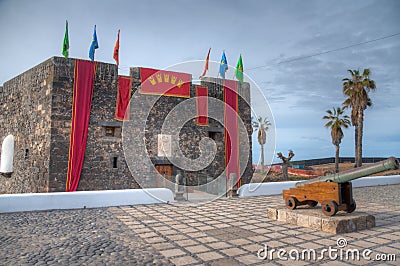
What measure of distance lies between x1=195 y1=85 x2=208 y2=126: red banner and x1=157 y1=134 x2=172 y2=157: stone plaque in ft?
4.67

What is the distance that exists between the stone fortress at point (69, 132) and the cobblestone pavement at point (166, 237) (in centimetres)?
373

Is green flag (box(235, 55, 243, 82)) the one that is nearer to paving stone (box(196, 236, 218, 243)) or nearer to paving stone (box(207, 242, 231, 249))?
paving stone (box(196, 236, 218, 243))

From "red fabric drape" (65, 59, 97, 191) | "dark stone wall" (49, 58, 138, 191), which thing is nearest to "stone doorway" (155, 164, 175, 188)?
"dark stone wall" (49, 58, 138, 191)

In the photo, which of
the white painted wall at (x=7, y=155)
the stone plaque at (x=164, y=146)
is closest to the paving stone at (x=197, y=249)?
the stone plaque at (x=164, y=146)

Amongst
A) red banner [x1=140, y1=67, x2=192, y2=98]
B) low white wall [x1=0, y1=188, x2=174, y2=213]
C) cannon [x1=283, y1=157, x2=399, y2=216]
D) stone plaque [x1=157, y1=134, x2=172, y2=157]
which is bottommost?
low white wall [x1=0, y1=188, x2=174, y2=213]

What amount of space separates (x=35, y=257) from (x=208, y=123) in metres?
9.15

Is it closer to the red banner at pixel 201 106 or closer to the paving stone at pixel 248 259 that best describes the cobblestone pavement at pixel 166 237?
the paving stone at pixel 248 259

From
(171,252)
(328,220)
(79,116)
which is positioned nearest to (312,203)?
(328,220)

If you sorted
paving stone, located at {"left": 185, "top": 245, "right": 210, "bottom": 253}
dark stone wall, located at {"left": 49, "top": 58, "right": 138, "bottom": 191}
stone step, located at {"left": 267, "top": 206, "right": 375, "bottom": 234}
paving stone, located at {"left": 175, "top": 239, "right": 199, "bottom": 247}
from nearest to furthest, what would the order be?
paving stone, located at {"left": 185, "top": 245, "right": 210, "bottom": 253} → paving stone, located at {"left": 175, "top": 239, "right": 199, "bottom": 247} → stone step, located at {"left": 267, "top": 206, "right": 375, "bottom": 234} → dark stone wall, located at {"left": 49, "top": 58, "right": 138, "bottom": 191}

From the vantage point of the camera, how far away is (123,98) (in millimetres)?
10742

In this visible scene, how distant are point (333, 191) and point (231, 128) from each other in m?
7.88

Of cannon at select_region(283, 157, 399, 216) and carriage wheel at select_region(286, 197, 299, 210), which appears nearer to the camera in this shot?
cannon at select_region(283, 157, 399, 216)

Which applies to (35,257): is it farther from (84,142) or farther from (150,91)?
(150,91)

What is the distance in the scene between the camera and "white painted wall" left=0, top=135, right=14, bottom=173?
12445 millimetres
